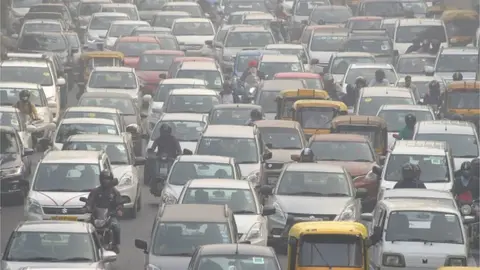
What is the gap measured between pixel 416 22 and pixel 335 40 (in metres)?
2.51

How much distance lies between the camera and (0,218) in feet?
104

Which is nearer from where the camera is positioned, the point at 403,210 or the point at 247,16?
the point at 403,210

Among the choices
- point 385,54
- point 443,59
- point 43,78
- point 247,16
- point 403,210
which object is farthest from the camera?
point 247,16

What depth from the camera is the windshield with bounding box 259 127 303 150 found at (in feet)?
114

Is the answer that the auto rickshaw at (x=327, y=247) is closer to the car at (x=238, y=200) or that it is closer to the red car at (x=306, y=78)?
the car at (x=238, y=200)

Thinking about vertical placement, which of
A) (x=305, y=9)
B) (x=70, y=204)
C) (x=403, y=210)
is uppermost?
(x=403, y=210)

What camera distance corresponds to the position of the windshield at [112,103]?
1603 inches

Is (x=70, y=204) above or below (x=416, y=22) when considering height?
above

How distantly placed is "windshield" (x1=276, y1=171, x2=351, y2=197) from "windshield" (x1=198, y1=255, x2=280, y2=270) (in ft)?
26.1

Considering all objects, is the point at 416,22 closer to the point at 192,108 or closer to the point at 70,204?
the point at 192,108

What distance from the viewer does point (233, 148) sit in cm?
3294

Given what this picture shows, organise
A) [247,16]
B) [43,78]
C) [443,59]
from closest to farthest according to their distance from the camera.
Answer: [43,78]
[443,59]
[247,16]

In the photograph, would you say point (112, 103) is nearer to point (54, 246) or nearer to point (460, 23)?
point (54, 246)

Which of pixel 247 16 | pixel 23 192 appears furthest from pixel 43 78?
pixel 247 16
